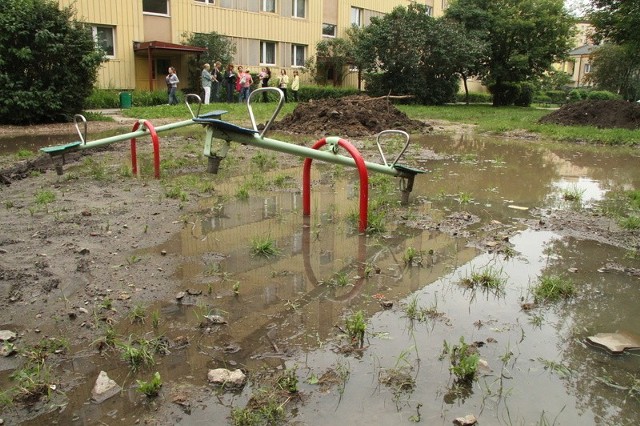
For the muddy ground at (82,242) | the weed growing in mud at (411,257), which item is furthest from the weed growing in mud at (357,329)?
the weed growing in mud at (411,257)

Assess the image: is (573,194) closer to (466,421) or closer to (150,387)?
(466,421)

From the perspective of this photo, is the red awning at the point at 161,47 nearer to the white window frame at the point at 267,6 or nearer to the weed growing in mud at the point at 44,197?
the white window frame at the point at 267,6

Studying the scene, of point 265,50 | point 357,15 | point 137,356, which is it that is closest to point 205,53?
point 265,50

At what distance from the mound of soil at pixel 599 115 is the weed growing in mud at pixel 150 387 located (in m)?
18.5

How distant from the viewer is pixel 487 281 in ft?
14.0

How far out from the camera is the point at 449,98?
32.7 metres

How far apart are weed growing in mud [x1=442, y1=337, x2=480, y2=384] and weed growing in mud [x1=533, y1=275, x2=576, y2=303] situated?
1.09 meters

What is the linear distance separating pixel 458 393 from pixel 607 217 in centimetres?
463

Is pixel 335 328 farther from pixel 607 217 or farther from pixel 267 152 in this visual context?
pixel 267 152

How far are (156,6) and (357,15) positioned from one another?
49.0 ft

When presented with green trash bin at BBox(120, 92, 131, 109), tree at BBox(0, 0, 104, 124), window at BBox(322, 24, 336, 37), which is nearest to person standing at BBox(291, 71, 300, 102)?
window at BBox(322, 24, 336, 37)

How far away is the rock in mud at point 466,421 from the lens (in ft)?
8.35

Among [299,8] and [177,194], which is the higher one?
[299,8]

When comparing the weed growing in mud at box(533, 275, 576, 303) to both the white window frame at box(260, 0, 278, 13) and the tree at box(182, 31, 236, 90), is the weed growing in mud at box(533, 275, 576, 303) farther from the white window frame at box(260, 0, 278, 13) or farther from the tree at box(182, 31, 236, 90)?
the white window frame at box(260, 0, 278, 13)
